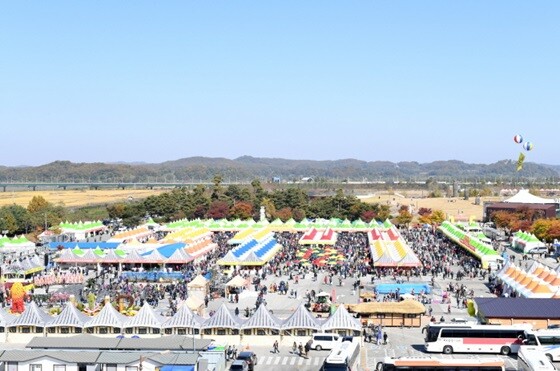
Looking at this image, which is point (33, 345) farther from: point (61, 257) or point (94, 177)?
point (94, 177)

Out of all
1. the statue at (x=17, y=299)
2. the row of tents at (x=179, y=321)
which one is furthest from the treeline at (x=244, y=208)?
the row of tents at (x=179, y=321)

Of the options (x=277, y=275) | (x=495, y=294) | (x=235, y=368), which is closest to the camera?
(x=235, y=368)

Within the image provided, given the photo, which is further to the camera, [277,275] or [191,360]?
[277,275]

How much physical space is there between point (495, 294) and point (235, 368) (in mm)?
15088

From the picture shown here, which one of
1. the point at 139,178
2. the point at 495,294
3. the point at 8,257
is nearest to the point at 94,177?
the point at 139,178

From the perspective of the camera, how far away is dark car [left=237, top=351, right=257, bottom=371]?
18.6 metres

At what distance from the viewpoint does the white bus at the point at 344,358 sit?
16984 millimetres

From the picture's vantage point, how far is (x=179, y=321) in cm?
2164

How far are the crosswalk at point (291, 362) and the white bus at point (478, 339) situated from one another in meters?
3.23

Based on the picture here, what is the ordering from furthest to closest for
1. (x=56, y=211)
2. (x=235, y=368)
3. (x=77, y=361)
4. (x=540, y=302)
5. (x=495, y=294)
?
(x=56, y=211)
(x=495, y=294)
(x=540, y=302)
(x=235, y=368)
(x=77, y=361)

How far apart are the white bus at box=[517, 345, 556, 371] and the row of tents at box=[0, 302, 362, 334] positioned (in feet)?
17.2

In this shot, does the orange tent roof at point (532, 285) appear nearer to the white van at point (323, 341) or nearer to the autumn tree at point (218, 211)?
the white van at point (323, 341)

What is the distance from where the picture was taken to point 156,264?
3622cm

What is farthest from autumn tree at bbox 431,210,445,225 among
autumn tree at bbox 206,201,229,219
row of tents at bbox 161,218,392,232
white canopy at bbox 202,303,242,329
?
white canopy at bbox 202,303,242,329
